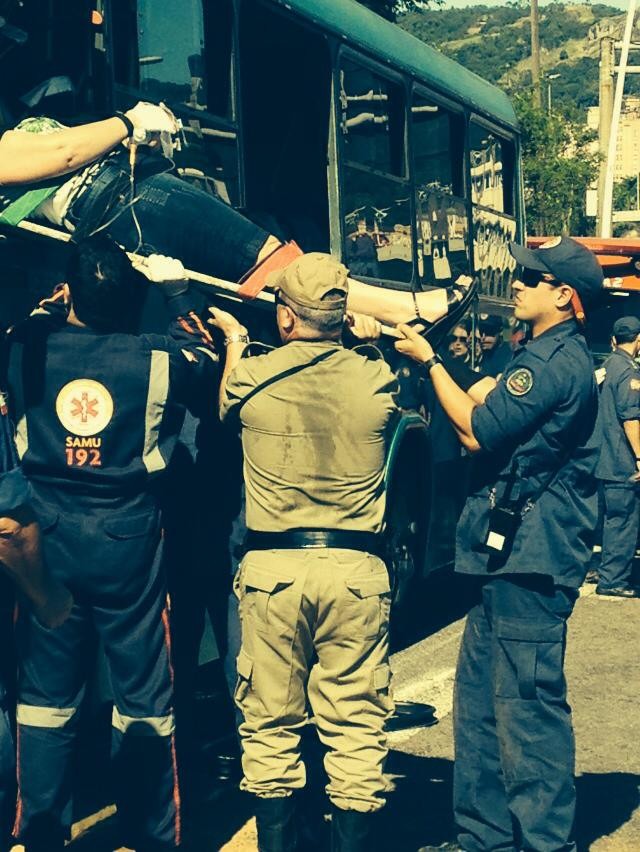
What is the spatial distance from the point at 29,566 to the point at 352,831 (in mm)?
1393

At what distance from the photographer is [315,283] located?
447 cm

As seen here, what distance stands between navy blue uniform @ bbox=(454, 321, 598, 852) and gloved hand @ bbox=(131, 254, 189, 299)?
3.71 feet

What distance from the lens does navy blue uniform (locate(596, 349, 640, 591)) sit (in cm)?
1065

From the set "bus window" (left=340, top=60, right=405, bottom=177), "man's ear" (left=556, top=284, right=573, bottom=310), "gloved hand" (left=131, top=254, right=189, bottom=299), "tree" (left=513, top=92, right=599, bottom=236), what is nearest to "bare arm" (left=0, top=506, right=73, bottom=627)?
"gloved hand" (left=131, top=254, right=189, bottom=299)

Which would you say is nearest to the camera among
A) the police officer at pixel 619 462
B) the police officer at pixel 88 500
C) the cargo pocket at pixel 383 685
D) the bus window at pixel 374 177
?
the cargo pocket at pixel 383 685

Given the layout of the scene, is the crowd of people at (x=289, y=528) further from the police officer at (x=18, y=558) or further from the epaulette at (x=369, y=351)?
the police officer at (x=18, y=558)

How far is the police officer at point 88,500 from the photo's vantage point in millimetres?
4637

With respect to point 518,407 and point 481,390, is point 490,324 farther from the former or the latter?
point 518,407

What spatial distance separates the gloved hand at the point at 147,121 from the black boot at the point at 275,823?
2005 mm

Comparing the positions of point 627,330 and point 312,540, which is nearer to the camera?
point 312,540

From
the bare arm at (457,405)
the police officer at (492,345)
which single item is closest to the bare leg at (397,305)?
the bare arm at (457,405)

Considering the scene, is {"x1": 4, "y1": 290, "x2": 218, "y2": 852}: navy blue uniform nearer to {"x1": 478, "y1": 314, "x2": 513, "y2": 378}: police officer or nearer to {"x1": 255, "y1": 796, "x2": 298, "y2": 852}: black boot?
{"x1": 255, "y1": 796, "x2": 298, "y2": 852}: black boot

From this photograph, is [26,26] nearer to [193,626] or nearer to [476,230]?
[193,626]

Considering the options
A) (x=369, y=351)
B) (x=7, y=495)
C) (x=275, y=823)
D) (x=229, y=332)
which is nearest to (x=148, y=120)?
(x=229, y=332)
